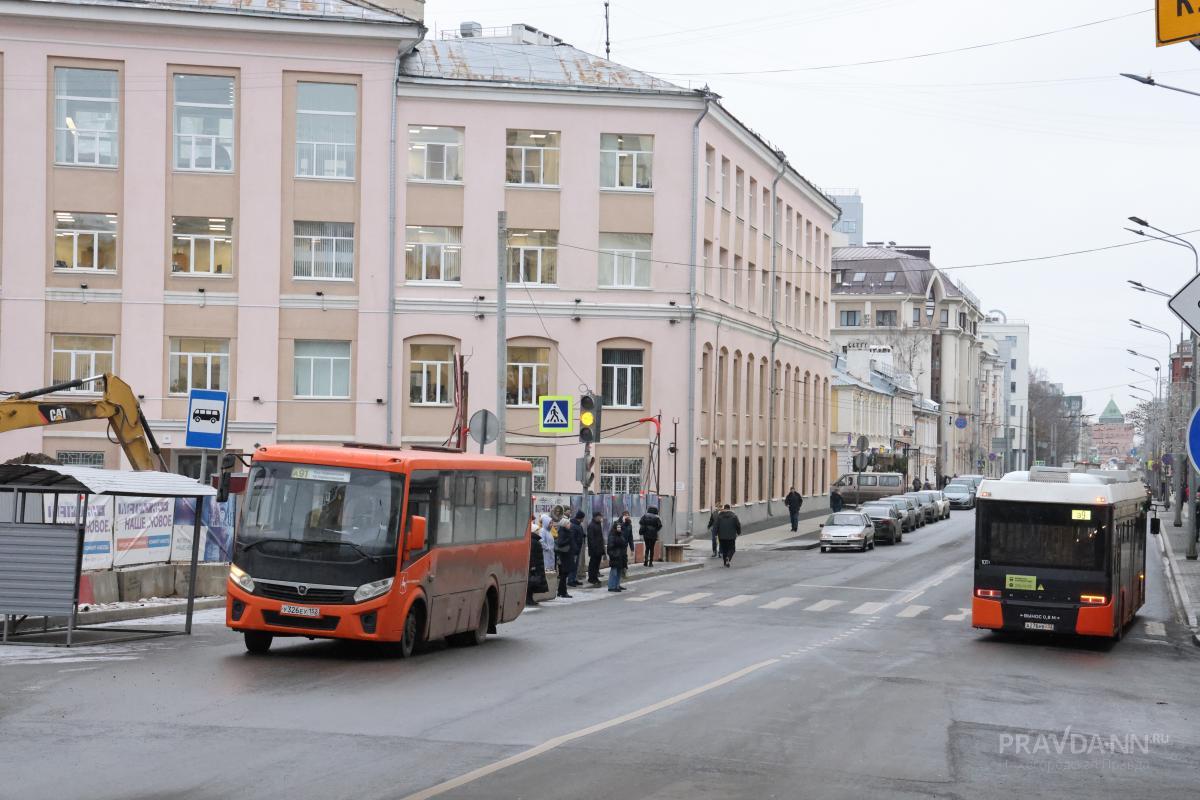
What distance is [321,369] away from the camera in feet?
157

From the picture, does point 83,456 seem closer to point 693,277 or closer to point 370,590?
point 693,277

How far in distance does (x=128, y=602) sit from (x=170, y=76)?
1085 inches

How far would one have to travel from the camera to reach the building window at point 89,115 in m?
45.9

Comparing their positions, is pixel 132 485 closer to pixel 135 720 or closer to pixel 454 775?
pixel 135 720

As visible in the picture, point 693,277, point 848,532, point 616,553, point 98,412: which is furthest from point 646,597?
point 693,277

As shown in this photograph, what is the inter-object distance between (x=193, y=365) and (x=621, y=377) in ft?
46.4

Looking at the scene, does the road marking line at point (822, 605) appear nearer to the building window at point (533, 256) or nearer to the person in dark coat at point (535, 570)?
the person in dark coat at point (535, 570)

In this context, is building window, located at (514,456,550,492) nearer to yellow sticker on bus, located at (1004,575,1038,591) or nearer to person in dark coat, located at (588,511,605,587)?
person in dark coat, located at (588,511,605,587)

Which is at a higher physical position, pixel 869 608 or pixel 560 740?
pixel 560 740

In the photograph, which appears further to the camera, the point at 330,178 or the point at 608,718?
the point at 330,178

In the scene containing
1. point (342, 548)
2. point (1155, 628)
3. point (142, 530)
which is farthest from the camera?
point (1155, 628)

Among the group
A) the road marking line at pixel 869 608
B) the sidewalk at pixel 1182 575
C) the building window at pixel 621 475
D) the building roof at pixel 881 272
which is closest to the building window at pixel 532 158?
the building window at pixel 621 475

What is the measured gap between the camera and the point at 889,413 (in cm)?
10231

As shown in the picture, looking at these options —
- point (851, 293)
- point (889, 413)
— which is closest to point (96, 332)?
point (889, 413)
